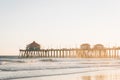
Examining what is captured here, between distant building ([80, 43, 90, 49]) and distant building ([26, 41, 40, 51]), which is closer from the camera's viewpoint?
distant building ([80, 43, 90, 49])

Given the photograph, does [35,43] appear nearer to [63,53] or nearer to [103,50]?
[63,53]

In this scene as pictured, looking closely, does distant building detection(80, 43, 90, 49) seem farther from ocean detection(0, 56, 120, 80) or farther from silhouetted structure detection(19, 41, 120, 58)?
ocean detection(0, 56, 120, 80)

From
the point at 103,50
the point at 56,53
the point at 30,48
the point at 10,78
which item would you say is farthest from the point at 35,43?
the point at 10,78

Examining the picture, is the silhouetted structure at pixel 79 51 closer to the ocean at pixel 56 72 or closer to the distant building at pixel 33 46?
the distant building at pixel 33 46

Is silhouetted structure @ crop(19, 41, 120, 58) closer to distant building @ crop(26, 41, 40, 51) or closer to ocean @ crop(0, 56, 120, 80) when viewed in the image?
distant building @ crop(26, 41, 40, 51)

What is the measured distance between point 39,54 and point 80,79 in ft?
385

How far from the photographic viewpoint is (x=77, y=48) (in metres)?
136

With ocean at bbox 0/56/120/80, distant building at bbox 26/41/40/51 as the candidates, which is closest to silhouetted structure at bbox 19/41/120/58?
distant building at bbox 26/41/40/51

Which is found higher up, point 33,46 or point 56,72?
point 33,46

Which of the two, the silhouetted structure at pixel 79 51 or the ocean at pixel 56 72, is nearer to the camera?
A: the ocean at pixel 56 72

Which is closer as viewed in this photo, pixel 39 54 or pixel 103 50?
pixel 103 50

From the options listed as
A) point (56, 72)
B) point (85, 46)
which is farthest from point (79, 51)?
point (56, 72)

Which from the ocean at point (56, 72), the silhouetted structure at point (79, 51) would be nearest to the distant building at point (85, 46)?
the silhouetted structure at point (79, 51)

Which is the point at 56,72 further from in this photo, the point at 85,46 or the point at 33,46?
the point at 33,46
